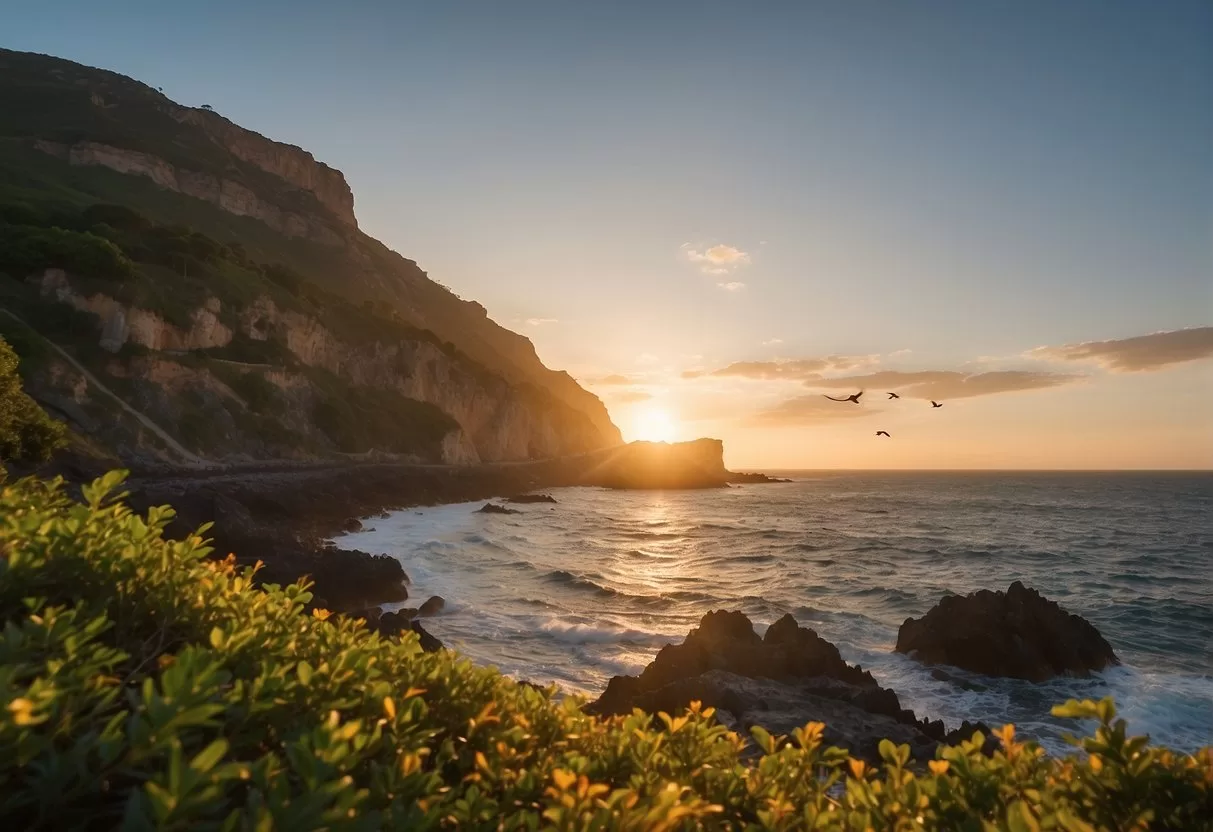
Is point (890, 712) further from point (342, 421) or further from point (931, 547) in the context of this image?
point (342, 421)

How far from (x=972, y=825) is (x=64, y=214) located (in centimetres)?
7531

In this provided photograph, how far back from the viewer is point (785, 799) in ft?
8.54

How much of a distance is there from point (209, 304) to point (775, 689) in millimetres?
57501

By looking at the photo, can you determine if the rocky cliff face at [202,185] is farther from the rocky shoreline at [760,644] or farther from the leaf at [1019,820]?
the leaf at [1019,820]

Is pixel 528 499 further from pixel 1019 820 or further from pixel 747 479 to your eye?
pixel 747 479

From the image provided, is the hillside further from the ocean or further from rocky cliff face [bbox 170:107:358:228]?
the ocean

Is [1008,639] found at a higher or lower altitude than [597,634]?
higher

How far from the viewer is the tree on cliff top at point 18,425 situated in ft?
48.5

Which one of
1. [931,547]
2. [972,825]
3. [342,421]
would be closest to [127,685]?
[972,825]

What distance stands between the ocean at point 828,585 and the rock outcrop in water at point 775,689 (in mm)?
2734

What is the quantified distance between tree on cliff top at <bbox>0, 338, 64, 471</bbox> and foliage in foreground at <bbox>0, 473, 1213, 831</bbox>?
52.0 ft

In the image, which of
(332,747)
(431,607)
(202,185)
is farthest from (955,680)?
(202,185)

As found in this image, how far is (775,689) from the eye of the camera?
13047 mm

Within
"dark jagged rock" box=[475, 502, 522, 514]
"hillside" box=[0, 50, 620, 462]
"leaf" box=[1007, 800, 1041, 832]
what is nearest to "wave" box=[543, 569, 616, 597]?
"dark jagged rock" box=[475, 502, 522, 514]
